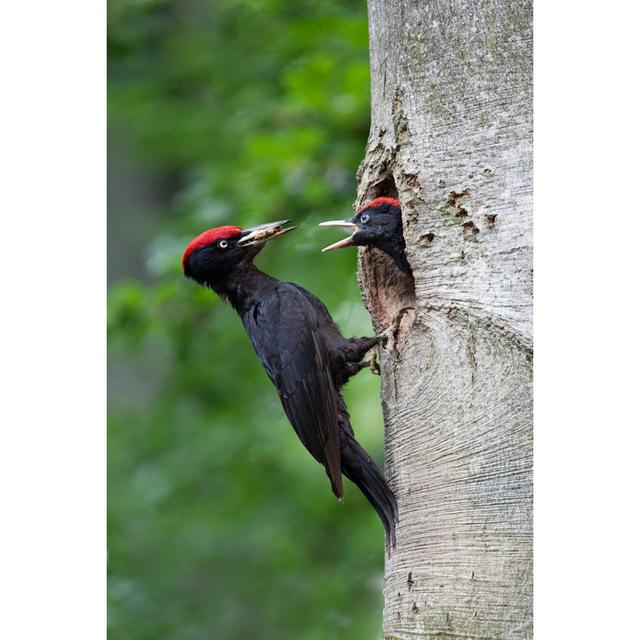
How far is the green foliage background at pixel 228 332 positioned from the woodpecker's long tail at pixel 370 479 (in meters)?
1.72

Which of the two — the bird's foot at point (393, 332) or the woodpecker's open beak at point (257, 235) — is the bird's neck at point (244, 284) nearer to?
the woodpecker's open beak at point (257, 235)

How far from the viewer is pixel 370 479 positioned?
2881 millimetres

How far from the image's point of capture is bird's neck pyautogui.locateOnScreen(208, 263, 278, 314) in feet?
11.5

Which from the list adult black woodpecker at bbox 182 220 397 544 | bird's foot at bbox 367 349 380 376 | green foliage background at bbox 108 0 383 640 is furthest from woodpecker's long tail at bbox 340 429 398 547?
green foliage background at bbox 108 0 383 640

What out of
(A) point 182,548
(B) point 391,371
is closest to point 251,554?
(A) point 182,548

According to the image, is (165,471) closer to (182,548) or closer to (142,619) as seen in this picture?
(182,548)

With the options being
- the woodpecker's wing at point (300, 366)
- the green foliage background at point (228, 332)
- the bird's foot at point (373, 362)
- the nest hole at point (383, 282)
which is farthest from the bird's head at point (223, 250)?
the green foliage background at point (228, 332)

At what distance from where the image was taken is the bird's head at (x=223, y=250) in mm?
3457

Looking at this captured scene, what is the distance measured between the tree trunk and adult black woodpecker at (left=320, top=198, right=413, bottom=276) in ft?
0.38

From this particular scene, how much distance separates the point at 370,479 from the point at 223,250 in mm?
985

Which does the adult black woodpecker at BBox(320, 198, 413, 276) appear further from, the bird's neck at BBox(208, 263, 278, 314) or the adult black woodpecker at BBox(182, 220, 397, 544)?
the bird's neck at BBox(208, 263, 278, 314)

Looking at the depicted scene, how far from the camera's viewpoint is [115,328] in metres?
4.97

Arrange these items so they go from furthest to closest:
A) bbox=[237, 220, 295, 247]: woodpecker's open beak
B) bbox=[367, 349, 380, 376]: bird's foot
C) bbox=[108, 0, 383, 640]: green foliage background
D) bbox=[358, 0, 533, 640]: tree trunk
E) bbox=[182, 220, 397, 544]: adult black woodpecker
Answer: bbox=[108, 0, 383, 640]: green foliage background, bbox=[237, 220, 295, 247]: woodpecker's open beak, bbox=[367, 349, 380, 376]: bird's foot, bbox=[182, 220, 397, 544]: adult black woodpecker, bbox=[358, 0, 533, 640]: tree trunk
